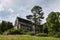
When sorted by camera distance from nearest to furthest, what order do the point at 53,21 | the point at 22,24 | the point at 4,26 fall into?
the point at 53,21
the point at 4,26
the point at 22,24

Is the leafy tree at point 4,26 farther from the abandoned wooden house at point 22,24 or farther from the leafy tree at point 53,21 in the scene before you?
the leafy tree at point 53,21

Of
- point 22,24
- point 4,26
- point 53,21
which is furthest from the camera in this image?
point 22,24

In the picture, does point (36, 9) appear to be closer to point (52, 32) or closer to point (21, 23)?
point (21, 23)

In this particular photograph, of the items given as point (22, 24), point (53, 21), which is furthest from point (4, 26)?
point (53, 21)

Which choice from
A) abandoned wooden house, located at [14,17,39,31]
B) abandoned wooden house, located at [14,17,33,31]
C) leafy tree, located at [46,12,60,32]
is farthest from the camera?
abandoned wooden house, located at [14,17,33,31]

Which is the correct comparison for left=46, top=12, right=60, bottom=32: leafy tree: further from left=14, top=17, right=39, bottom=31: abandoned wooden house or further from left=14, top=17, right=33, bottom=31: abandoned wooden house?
left=14, top=17, right=33, bottom=31: abandoned wooden house

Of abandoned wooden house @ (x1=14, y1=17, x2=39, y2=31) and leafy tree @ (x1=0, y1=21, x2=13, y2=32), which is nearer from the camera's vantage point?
leafy tree @ (x1=0, y1=21, x2=13, y2=32)

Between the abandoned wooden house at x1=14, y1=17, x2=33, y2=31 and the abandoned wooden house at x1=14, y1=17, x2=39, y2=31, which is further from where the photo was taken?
the abandoned wooden house at x1=14, y1=17, x2=33, y2=31

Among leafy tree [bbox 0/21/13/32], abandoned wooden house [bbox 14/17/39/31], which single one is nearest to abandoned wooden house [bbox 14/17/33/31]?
abandoned wooden house [bbox 14/17/39/31]

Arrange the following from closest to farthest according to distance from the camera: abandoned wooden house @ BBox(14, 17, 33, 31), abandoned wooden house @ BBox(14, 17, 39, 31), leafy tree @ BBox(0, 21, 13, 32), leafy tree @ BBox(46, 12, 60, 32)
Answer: leafy tree @ BBox(46, 12, 60, 32), leafy tree @ BBox(0, 21, 13, 32), abandoned wooden house @ BBox(14, 17, 39, 31), abandoned wooden house @ BBox(14, 17, 33, 31)

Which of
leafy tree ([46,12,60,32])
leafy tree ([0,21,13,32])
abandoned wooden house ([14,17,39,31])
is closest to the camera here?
leafy tree ([46,12,60,32])

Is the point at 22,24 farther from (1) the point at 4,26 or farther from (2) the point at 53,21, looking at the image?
(2) the point at 53,21

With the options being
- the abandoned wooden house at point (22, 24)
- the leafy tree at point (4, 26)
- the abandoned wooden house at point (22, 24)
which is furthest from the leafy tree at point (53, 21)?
the leafy tree at point (4, 26)

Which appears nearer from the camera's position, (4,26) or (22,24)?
(4,26)
